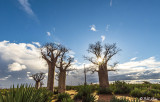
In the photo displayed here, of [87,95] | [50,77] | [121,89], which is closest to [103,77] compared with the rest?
[121,89]

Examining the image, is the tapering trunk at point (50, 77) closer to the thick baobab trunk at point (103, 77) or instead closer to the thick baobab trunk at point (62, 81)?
the thick baobab trunk at point (62, 81)

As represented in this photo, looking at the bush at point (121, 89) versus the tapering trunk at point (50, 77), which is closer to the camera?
the bush at point (121, 89)

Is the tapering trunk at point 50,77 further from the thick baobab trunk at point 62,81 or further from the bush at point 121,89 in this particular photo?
the bush at point 121,89

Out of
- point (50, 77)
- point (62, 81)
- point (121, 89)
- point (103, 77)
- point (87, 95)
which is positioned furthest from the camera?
point (62, 81)

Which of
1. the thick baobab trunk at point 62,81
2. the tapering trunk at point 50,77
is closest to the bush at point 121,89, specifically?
the thick baobab trunk at point 62,81

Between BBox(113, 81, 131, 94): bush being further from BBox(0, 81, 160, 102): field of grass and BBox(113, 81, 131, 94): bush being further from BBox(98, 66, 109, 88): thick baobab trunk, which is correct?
BBox(98, 66, 109, 88): thick baobab trunk

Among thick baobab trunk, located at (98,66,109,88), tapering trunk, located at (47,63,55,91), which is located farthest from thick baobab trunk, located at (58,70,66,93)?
thick baobab trunk, located at (98,66,109,88)

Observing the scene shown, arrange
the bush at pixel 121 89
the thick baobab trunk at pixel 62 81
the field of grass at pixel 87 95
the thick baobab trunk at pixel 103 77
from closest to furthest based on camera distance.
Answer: the field of grass at pixel 87 95 → the bush at pixel 121 89 → the thick baobab trunk at pixel 103 77 → the thick baobab trunk at pixel 62 81

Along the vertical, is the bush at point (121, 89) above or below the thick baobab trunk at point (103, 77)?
below

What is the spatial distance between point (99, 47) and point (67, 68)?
6.19m

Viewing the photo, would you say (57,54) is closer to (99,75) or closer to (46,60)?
(46,60)

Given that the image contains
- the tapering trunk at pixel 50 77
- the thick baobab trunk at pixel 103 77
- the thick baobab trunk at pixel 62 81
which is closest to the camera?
the tapering trunk at pixel 50 77

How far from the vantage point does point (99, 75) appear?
15969 millimetres

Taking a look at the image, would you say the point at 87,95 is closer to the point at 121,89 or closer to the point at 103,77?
the point at 121,89
